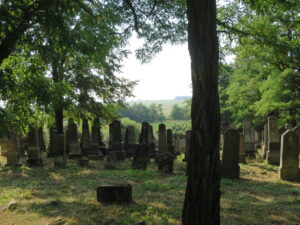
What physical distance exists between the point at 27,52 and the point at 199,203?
546cm

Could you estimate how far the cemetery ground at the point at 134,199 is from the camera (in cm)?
635

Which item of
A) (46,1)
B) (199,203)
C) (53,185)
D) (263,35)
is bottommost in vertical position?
(53,185)

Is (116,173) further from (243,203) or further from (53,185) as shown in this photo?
(243,203)

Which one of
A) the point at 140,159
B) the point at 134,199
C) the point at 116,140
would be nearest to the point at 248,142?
the point at 140,159

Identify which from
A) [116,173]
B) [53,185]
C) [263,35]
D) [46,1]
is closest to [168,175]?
[116,173]

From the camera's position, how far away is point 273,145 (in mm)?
15531

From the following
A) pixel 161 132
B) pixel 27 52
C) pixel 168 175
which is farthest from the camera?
pixel 161 132

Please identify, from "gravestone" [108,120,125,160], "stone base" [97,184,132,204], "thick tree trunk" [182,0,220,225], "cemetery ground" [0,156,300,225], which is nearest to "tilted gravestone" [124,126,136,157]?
"gravestone" [108,120,125,160]

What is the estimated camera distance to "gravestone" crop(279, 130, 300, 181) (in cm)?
1123

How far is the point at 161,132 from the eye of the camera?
16.6 metres

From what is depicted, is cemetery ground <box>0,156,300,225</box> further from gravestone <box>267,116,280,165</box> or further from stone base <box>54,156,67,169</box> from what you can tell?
gravestone <box>267,116,280,165</box>

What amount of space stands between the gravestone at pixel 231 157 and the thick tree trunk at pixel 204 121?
21.9 feet

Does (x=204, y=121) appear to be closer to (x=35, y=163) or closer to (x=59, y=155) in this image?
(x=59, y=155)

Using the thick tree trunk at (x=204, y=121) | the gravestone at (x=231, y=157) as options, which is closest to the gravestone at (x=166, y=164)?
the gravestone at (x=231, y=157)
